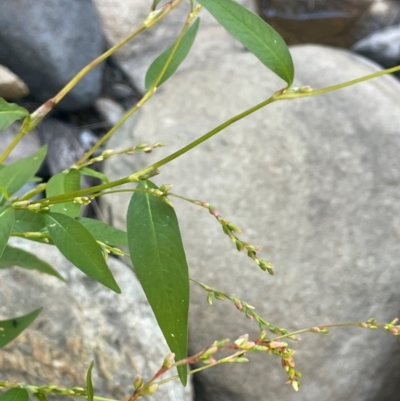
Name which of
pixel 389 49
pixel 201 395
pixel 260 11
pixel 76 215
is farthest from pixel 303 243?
pixel 260 11

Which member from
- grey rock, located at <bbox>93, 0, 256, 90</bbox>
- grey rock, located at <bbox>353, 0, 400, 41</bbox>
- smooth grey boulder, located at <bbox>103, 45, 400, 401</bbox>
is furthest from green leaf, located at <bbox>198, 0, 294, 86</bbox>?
grey rock, located at <bbox>353, 0, 400, 41</bbox>

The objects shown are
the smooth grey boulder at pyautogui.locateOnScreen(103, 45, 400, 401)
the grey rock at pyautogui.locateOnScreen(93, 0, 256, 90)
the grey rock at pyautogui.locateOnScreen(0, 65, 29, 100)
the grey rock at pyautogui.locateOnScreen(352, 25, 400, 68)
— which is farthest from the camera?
the grey rock at pyautogui.locateOnScreen(352, 25, 400, 68)

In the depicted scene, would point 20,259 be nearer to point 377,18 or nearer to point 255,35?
point 255,35

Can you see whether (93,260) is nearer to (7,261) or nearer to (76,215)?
(76,215)

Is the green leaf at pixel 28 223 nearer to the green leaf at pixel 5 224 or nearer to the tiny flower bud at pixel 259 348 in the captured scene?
the green leaf at pixel 5 224

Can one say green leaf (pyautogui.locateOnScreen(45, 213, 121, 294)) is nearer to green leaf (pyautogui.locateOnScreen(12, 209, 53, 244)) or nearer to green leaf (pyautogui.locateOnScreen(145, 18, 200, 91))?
green leaf (pyautogui.locateOnScreen(12, 209, 53, 244))

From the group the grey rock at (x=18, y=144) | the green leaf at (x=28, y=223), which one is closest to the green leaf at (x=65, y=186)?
the green leaf at (x=28, y=223)

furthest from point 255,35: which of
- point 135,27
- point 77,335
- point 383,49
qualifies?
Answer: point 383,49
